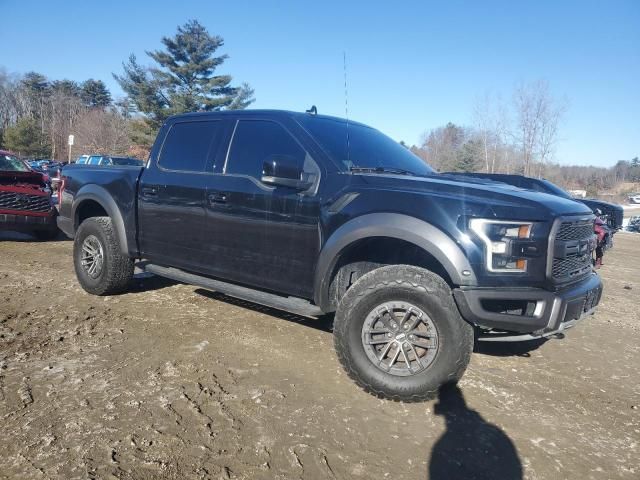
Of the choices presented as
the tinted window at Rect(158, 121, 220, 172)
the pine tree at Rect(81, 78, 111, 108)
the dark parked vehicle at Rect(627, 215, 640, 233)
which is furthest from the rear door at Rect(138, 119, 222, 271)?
the pine tree at Rect(81, 78, 111, 108)

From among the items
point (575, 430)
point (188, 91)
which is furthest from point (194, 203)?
point (188, 91)

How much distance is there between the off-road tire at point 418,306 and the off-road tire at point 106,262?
2.80 m

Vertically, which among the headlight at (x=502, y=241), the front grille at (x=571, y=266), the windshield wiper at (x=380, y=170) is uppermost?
the windshield wiper at (x=380, y=170)

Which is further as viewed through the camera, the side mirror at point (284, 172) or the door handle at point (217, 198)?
the door handle at point (217, 198)

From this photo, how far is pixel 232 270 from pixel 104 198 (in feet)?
6.26

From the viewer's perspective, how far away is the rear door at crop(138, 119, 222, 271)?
417cm

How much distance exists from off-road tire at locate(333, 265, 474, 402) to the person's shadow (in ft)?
0.63

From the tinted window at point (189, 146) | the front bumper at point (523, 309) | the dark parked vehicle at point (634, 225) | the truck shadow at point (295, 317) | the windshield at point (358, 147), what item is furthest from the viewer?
the dark parked vehicle at point (634, 225)

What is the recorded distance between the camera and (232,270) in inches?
155

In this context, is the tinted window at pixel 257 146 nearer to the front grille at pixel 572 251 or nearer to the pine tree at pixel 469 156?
the front grille at pixel 572 251

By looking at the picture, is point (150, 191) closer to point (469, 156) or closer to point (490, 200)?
point (490, 200)

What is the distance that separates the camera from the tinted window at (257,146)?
3.75 meters

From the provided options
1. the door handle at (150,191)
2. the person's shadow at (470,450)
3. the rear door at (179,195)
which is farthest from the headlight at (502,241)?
the door handle at (150,191)

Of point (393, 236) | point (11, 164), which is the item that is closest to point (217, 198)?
point (393, 236)
